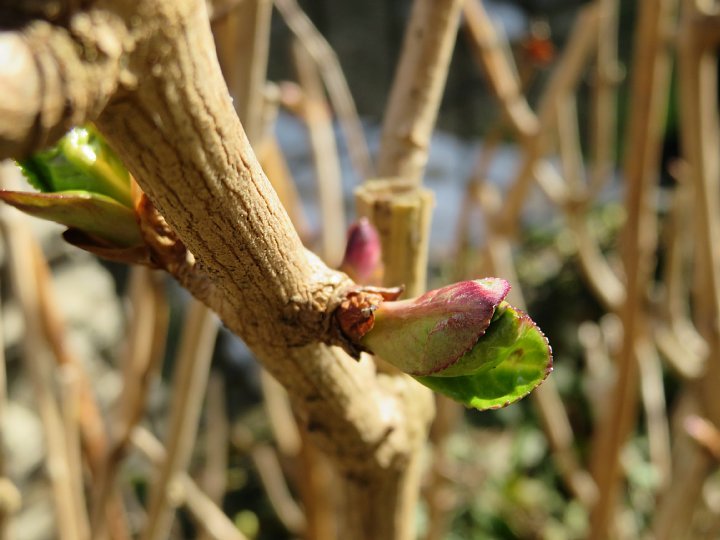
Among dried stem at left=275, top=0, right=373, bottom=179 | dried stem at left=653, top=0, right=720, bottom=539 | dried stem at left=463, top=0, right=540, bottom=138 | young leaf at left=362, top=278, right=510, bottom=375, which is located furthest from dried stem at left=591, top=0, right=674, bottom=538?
young leaf at left=362, top=278, right=510, bottom=375

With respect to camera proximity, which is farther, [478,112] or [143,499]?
[478,112]

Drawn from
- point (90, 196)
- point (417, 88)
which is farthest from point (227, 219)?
point (417, 88)

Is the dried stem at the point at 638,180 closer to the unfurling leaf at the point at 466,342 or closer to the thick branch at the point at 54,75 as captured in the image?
the unfurling leaf at the point at 466,342

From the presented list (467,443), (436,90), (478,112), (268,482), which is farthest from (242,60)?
(478,112)

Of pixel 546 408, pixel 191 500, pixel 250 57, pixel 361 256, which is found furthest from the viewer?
pixel 546 408

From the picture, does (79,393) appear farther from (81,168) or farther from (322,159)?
(81,168)

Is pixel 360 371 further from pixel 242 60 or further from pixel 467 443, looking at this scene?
pixel 467 443
